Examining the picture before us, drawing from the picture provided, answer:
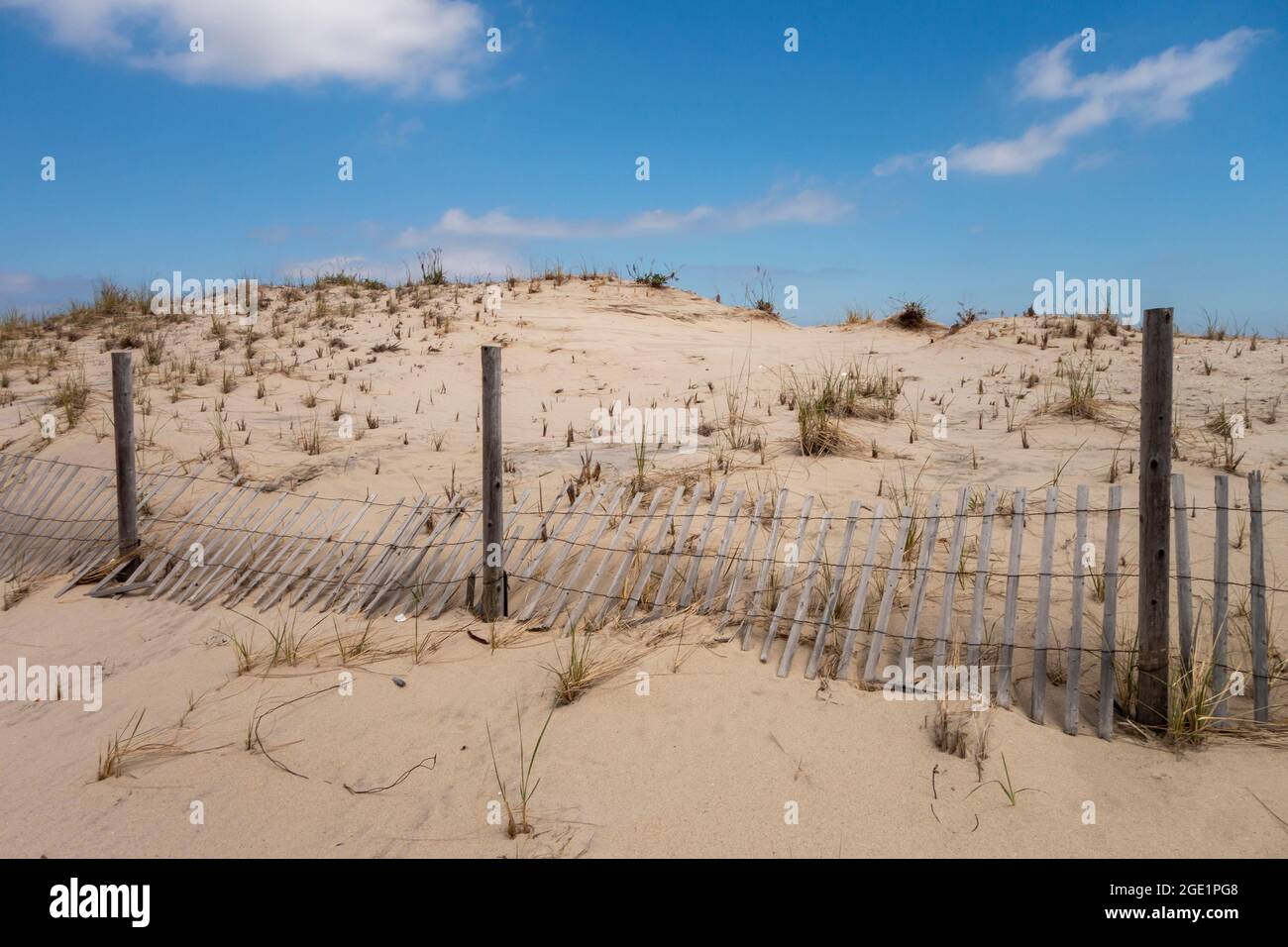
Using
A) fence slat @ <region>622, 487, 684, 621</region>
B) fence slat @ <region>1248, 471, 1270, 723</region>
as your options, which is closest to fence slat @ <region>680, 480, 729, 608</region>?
fence slat @ <region>622, 487, 684, 621</region>

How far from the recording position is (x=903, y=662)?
361 centimetres

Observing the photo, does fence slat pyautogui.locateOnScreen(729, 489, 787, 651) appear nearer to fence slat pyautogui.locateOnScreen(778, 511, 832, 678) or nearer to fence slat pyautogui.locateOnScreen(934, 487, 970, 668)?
fence slat pyautogui.locateOnScreen(778, 511, 832, 678)

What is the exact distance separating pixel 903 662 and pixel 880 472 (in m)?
2.41

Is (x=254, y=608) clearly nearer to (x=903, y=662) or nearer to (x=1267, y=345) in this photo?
(x=903, y=662)

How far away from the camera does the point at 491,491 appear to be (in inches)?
171

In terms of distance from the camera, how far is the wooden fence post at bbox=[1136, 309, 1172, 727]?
3.05 m

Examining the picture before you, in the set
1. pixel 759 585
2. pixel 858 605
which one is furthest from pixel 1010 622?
pixel 759 585

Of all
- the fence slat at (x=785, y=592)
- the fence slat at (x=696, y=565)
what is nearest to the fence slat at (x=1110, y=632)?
the fence slat at (x=785, y=592)

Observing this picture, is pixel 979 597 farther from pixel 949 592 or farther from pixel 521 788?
pixel 521 788

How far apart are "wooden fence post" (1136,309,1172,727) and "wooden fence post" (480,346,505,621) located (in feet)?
10.00

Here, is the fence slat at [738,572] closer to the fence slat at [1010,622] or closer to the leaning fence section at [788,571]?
the leaning fence section at [788,571]

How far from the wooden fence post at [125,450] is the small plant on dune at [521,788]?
3.76 meters
